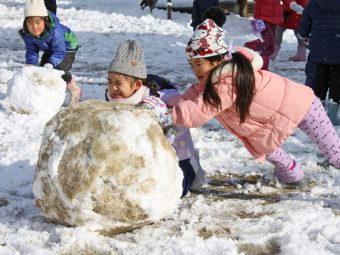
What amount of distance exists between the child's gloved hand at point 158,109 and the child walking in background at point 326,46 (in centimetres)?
278

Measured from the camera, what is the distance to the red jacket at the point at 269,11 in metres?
8.58

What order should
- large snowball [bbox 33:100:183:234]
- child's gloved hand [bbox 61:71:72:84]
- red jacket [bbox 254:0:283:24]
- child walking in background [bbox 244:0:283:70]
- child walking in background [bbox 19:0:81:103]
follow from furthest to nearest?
red jacket [bbox 254:0:283:24], child walking in background [bbox 244:0:283:70], child's gloved hand [bbox 61:71:72:84], child walking in background [bbox 19:0:81:103], large snowball [bbox 33:100:183:234]

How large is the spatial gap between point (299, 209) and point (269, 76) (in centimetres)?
87

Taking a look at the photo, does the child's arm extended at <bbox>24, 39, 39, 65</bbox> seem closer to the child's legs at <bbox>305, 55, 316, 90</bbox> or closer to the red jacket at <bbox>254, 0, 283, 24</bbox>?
the child's legs at <bbox>305, 55, 316, 90</bbox>

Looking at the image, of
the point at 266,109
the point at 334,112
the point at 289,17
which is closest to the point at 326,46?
the point at 334,112

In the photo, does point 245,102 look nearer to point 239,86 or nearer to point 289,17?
point 239,86

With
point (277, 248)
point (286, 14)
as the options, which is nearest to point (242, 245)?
point (277, 248)

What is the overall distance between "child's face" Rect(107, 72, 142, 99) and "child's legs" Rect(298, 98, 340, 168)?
1154mm

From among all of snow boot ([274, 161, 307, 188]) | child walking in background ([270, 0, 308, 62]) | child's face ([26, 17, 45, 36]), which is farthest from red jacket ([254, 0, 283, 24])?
snow boot ([274, 161, 307, 188])

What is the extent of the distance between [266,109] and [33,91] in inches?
118

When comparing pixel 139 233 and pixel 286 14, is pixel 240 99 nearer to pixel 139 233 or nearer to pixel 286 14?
pixel 139 233

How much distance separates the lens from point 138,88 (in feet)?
11.4

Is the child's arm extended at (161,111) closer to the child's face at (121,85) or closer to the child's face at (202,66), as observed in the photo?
the child's face at (121,85)

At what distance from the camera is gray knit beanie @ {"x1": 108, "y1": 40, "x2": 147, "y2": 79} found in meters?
3.33
